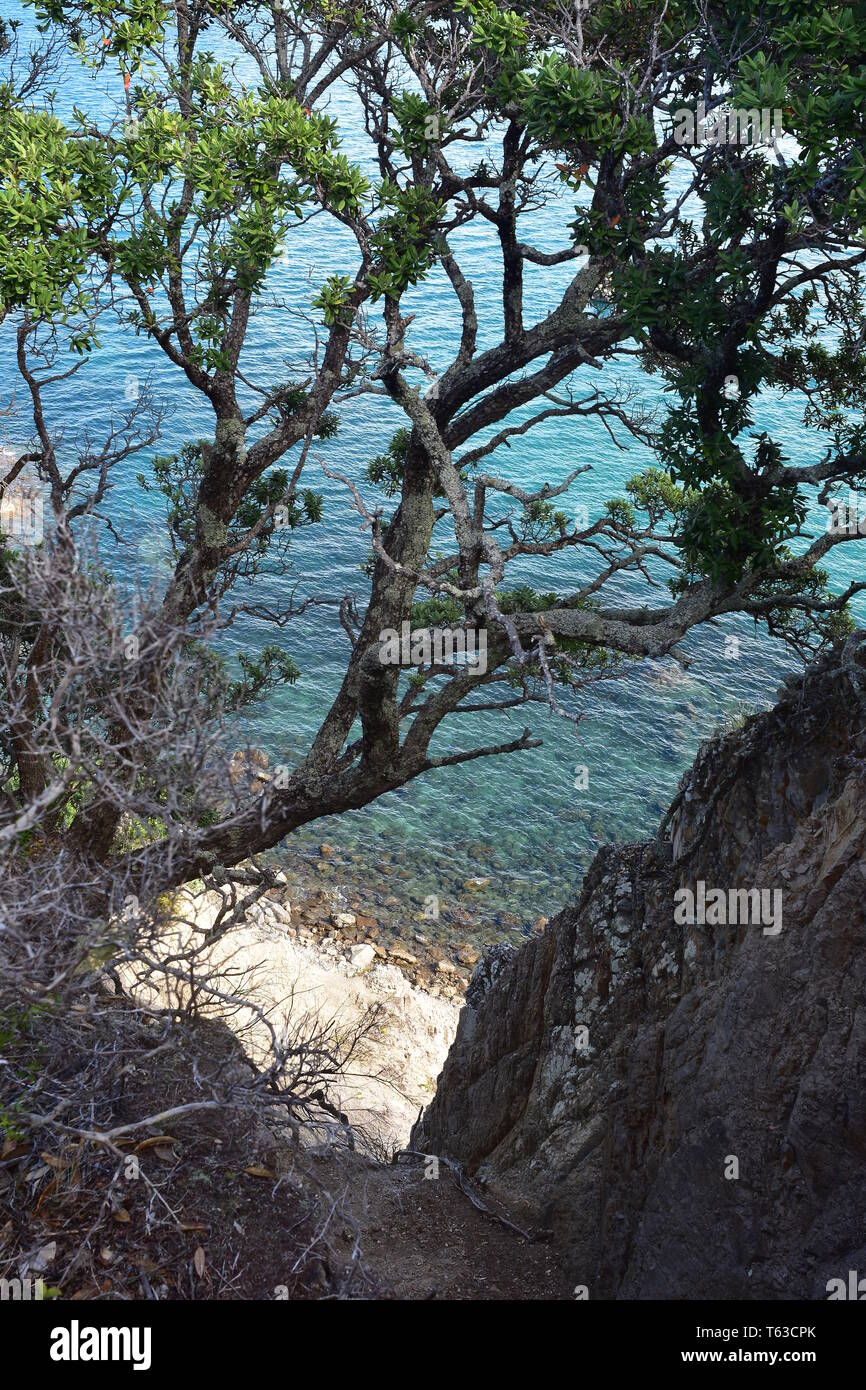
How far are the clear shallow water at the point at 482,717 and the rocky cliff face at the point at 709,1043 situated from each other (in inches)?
393

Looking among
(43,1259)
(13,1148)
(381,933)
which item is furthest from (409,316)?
(381,933)

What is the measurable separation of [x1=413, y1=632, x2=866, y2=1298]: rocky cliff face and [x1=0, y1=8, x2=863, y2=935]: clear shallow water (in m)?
9.98

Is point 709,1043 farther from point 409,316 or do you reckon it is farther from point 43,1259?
point 409,316

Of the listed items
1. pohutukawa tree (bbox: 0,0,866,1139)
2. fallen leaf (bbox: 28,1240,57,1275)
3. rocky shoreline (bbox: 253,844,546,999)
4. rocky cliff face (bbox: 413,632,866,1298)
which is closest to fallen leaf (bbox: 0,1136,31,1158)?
fallen leaf (bbox: 28,1240,57,1275)

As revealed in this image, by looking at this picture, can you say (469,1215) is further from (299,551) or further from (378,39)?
(299,551)

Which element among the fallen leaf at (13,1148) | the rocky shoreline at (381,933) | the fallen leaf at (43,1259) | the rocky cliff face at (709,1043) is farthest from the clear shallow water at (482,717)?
the fallen leaf at (43,1259)

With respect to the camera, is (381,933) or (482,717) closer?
(381,933)

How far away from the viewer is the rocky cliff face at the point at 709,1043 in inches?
318

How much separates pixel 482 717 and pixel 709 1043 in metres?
20.3

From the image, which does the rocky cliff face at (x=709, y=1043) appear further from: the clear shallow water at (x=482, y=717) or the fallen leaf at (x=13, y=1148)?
the clear shallow water at (x=482, y=717)

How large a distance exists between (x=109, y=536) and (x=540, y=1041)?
22544 mm

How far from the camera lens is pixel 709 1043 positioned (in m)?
9.41

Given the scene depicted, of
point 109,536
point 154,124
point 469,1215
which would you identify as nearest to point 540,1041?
point 469,1215

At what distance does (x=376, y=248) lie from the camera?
12.0m
